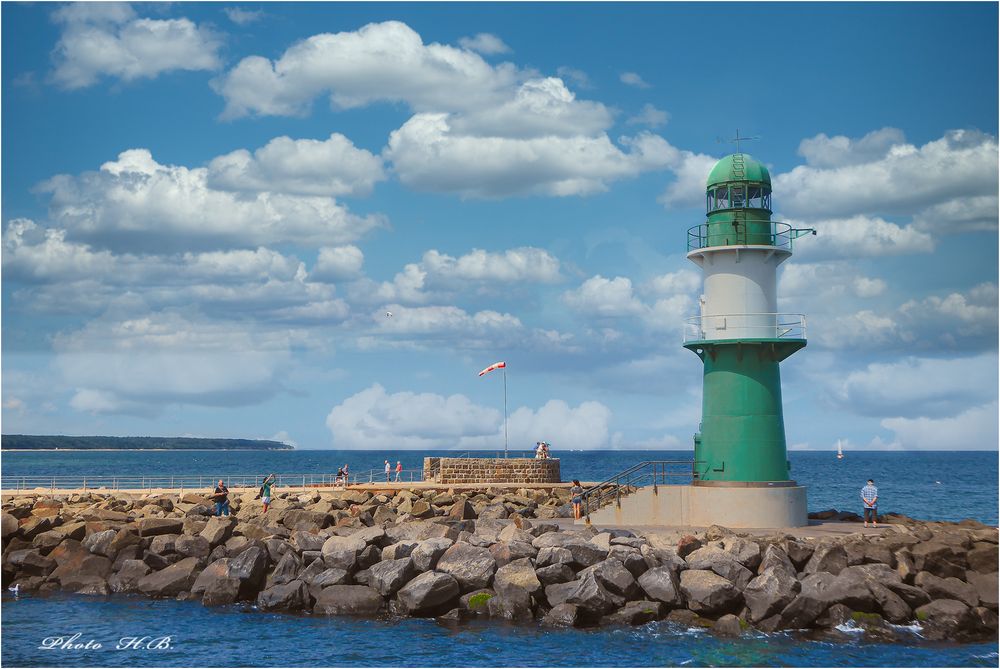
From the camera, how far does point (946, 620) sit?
57.3ft

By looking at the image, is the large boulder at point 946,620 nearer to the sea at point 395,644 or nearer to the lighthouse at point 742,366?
the sea at point 395,644

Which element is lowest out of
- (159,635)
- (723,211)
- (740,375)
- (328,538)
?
(159,635)

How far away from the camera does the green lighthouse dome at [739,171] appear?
23812mm

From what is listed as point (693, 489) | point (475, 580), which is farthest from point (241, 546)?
point (693, 489)

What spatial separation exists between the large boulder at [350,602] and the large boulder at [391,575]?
0.19 m

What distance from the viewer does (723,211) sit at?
77.8 feet

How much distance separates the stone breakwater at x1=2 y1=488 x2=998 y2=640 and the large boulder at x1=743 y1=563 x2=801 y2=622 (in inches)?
0.9

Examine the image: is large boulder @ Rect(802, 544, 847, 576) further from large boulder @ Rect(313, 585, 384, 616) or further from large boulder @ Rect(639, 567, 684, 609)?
large boulder @ Rect(313, 585, 384, 616)

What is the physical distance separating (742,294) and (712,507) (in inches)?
186

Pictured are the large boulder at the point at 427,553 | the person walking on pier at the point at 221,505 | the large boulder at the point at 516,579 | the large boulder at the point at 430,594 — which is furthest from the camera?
the person walking on pier at the point at 221,505

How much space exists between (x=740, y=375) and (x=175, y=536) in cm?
1313

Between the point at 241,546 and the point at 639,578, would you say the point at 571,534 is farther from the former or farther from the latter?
the point at 241,546

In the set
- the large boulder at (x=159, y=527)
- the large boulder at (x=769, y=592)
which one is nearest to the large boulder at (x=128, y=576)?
the large boulder at (x=159, y=527)

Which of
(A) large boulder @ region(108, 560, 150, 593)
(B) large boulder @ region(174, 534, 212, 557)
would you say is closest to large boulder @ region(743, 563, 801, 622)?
(B) large boulder @ region(174, 534, 212, 557)
